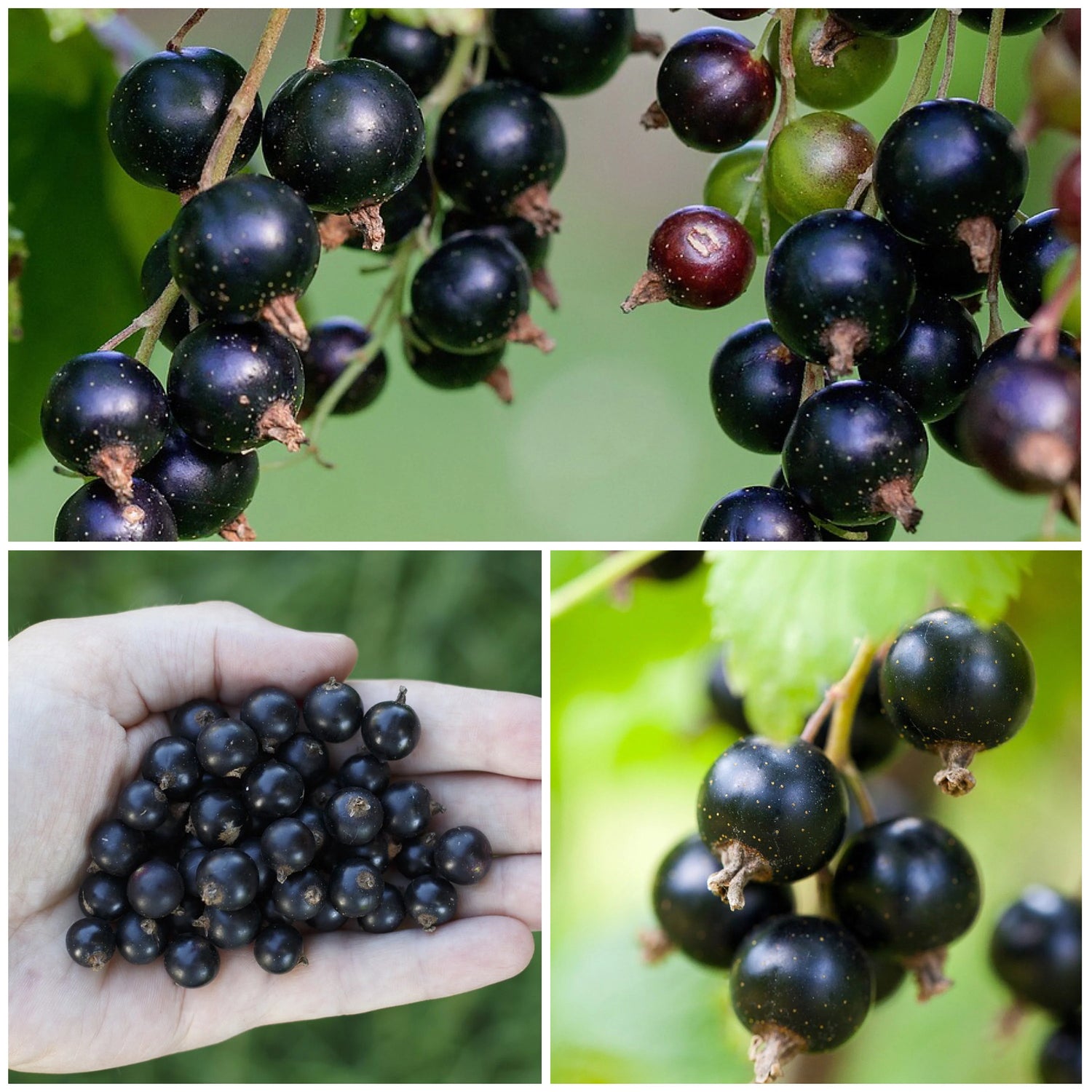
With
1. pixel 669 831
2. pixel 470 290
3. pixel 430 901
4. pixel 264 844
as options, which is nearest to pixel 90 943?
pixel 264 844

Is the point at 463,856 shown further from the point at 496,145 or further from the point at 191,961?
the point at 496,145

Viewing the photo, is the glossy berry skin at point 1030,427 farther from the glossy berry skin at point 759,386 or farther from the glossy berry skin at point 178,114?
the glossy berry skin at point 178,114

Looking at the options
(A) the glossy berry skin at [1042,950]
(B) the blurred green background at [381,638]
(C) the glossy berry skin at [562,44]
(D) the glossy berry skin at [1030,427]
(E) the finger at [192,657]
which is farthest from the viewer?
(B) the blurred green background at [381,638]

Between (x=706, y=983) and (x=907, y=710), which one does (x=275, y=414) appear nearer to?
(x=907, y=710)

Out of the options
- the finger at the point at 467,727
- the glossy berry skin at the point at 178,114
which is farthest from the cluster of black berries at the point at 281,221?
the finger at the point at 467,727

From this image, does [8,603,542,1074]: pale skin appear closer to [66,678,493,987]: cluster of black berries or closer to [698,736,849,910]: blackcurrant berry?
[66,678,493,987]: cluster of black berries

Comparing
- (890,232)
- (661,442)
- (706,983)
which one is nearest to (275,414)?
(890,232)
